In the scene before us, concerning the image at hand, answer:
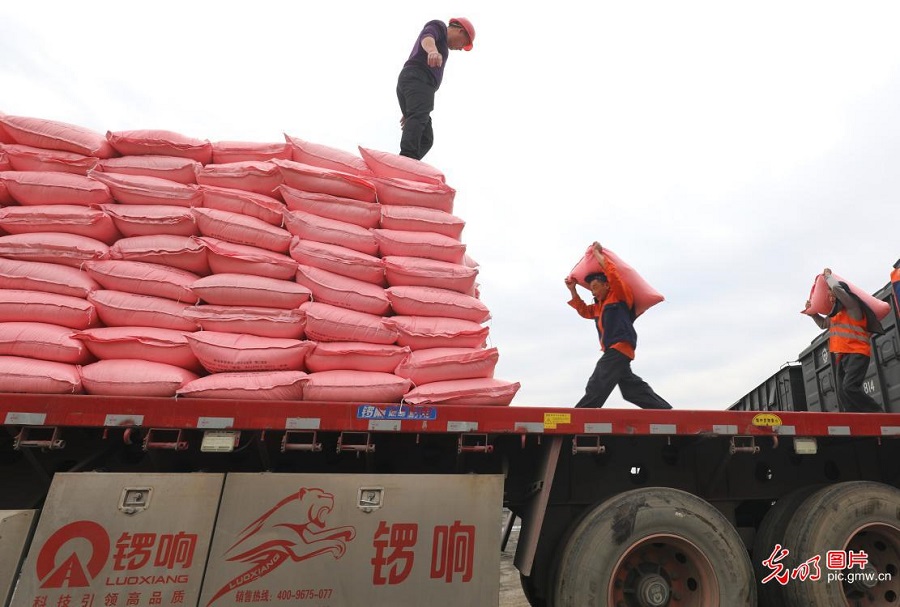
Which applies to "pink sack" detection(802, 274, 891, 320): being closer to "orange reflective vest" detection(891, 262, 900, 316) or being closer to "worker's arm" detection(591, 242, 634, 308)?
"orange reflective vest" detection(891, 262, 900, 316)

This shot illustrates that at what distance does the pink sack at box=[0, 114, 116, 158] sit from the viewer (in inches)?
125

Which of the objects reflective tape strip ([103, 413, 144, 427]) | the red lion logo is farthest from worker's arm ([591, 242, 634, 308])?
reflective tape strip ([103, 413, 144, 427])

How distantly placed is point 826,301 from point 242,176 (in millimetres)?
4882

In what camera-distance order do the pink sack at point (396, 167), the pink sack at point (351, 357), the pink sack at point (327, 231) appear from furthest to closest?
the pink sack at point (396, 167) < the pink sack at point (327, 231) < the pink sack at point (351, 357)

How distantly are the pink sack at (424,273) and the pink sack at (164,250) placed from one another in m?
1.13

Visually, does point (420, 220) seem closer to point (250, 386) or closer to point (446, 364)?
point (446, 364)

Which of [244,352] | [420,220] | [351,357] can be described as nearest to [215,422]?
[244,352]

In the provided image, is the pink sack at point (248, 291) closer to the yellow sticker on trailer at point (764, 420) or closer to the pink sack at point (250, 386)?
the pink sack at point (250, 386)

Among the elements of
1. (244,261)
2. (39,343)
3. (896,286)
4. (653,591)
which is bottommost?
(653,591)

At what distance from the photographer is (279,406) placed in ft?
8.48

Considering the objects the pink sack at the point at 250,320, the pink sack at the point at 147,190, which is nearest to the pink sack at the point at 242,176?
the pink sack at the point at 147,190

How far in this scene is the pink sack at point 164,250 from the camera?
9.86ft

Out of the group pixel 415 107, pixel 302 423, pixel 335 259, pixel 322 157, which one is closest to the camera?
pixel 302 423

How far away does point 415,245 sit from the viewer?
336cm
